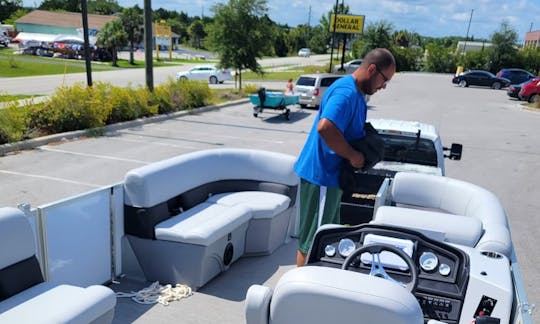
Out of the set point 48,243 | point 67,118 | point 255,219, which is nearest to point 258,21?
point 67,118

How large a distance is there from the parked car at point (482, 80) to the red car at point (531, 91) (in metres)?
8.93

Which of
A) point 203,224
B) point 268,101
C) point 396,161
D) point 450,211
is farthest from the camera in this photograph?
point 268,101

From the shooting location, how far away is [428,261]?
273cm

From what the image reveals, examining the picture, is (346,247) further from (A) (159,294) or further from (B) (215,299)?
(A) (159,294)

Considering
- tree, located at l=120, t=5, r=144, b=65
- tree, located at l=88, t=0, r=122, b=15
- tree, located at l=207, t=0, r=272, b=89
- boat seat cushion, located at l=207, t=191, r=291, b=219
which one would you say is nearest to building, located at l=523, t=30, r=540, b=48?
tree, located at l=120, t=5, r=144, b=65

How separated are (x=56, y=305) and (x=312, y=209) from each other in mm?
1880

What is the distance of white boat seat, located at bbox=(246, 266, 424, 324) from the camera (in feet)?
5.91

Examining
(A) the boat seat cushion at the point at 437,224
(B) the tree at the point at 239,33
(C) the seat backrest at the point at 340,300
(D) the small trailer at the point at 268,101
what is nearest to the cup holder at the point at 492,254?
(A) the boat seat cushion at the point at 437,224

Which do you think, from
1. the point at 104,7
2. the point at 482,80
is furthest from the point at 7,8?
the point at 482,80

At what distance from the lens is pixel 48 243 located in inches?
139

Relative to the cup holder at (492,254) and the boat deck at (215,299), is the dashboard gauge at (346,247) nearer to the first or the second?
the cup holder at (492,254)

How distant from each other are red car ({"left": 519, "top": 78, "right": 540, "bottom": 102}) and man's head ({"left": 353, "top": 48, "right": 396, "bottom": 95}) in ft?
80.4

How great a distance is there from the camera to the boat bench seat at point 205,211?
4.24 m

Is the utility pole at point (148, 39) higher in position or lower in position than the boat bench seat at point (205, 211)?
higher
